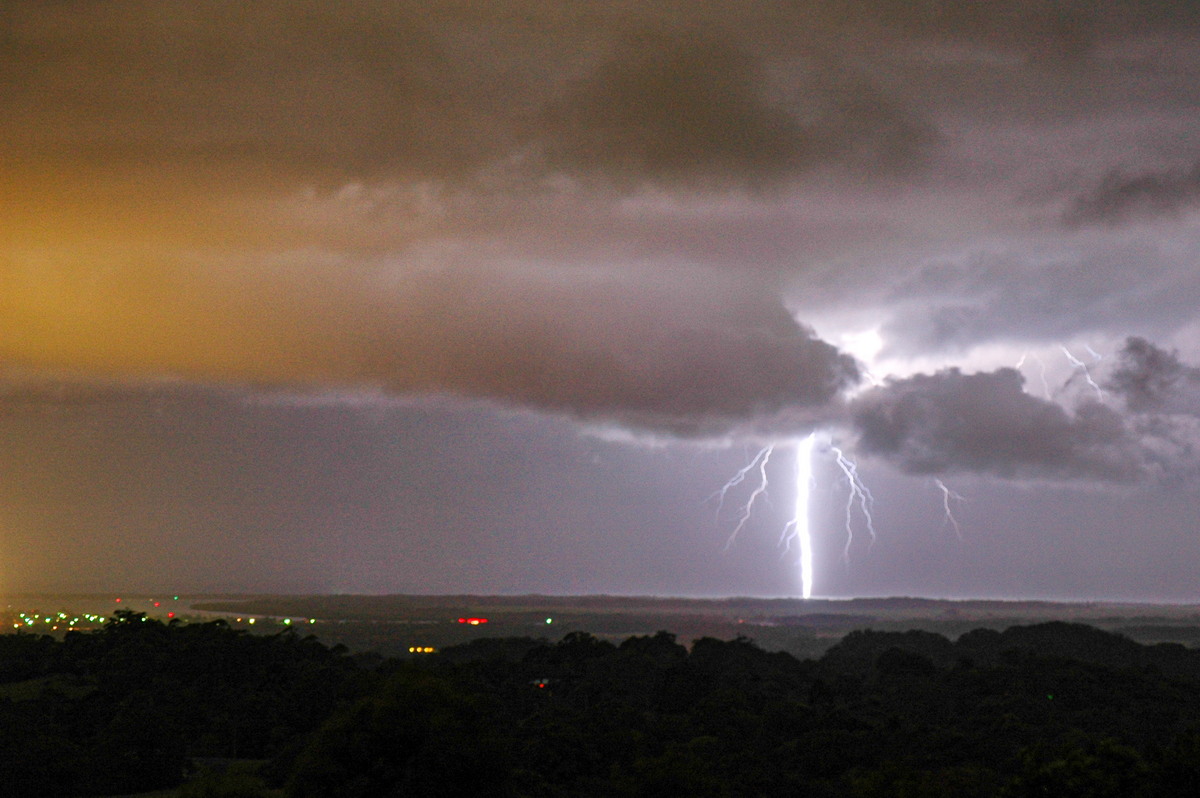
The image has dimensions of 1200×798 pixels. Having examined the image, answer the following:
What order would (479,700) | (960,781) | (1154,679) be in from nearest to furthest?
(479,700), (960,781), (1154,679)

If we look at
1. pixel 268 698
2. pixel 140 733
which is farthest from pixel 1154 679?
pixel 140 733

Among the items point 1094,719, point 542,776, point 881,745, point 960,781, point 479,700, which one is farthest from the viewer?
point 1094,719

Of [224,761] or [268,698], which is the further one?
[268,698]

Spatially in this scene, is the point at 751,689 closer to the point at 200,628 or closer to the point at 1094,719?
the point at 1094,719

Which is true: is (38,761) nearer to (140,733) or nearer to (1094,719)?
(140,733)

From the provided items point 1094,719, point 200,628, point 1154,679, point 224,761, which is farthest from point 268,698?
point 1154,679

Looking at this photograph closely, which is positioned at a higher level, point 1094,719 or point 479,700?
point 479,700
